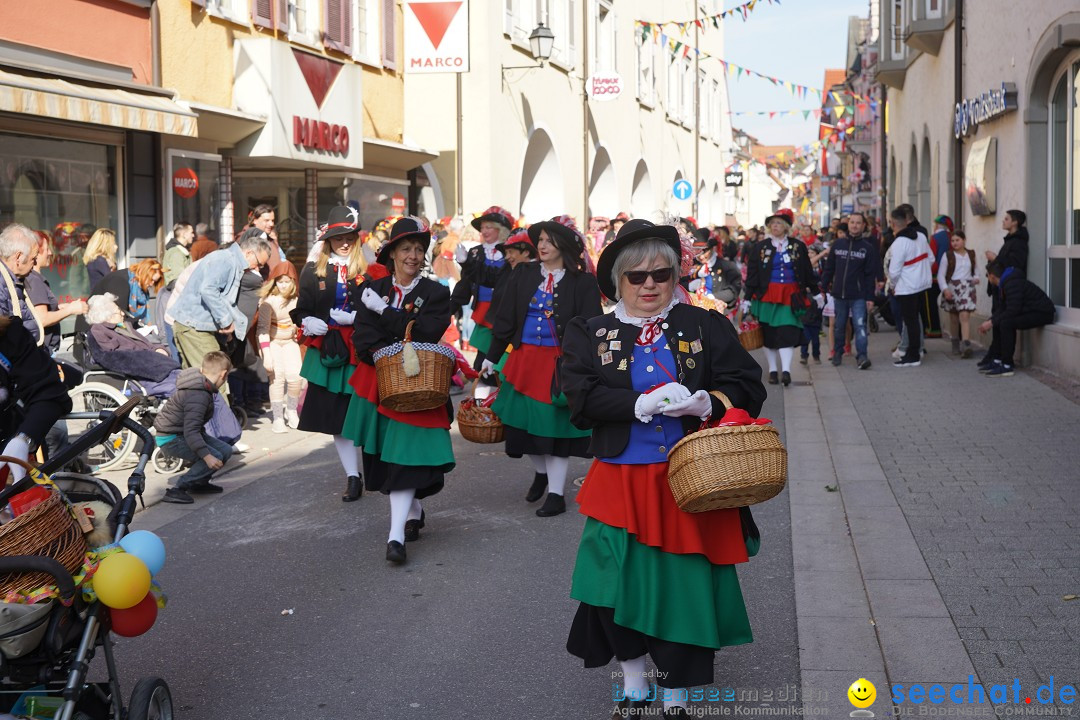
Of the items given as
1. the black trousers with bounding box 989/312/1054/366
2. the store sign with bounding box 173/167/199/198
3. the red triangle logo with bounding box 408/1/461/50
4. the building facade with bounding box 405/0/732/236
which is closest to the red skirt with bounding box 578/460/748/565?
the black trousers with bounding box 989/312/1054/366

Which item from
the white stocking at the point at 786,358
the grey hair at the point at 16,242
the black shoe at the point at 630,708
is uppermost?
the grey hair at the point at 16,242

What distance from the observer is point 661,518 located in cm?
424

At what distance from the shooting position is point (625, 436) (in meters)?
4.34

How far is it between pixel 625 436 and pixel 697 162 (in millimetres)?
41285

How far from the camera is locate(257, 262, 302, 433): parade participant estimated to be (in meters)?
11.6

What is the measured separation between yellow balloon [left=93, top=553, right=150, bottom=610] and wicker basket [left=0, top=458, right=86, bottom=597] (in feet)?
0.27

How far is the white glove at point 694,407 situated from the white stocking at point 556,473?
378cm

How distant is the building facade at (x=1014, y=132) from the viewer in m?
13.7

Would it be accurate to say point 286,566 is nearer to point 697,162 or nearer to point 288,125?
point 288,125

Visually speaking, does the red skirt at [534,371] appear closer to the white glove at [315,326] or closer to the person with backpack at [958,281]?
the white glove at [315,326]

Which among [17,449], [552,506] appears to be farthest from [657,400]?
[552,506]

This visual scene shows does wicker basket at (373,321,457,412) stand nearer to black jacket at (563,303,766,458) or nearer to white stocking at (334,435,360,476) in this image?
white stocking at (334,435,360,476)

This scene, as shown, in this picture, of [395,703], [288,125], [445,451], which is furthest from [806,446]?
[288,125]

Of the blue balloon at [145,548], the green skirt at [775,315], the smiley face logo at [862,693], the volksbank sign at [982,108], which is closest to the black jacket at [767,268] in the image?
the green skirt at [775,315]
